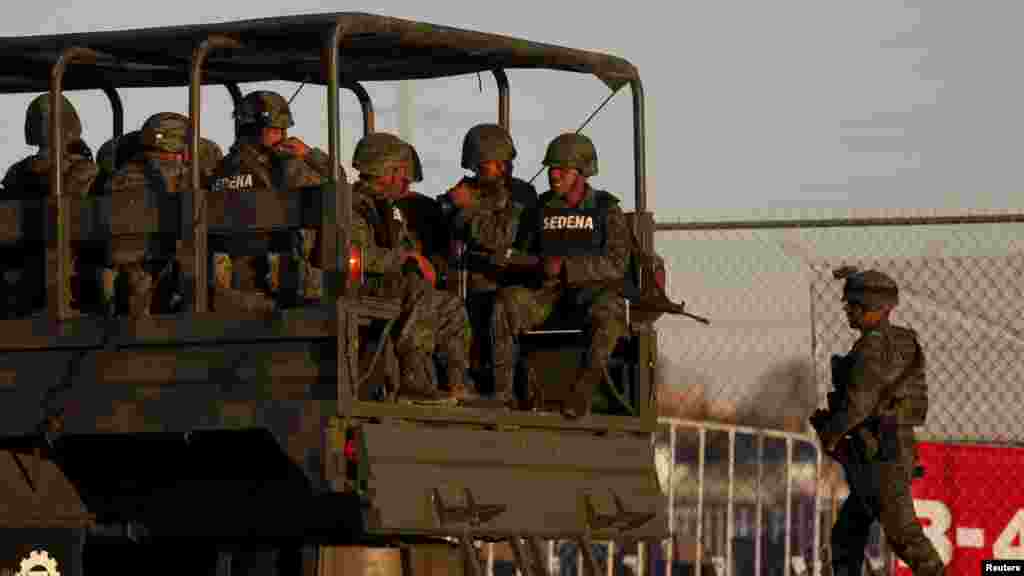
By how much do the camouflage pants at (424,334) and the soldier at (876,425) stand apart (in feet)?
7.70

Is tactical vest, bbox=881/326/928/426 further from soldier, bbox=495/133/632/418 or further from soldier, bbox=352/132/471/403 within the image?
soldier, bbox=352/132/471/403

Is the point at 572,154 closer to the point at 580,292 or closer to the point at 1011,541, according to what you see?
the point at 580,292

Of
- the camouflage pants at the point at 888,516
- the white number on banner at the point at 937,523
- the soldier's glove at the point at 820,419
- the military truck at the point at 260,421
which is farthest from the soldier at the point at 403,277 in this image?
the white number on banner at the point at 937,523

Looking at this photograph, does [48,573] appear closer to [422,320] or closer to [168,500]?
[168,500]

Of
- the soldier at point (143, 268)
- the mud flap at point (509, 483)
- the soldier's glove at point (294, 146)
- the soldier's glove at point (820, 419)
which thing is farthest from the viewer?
the soldier's glove at point (820, 419)

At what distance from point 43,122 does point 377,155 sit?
1974mm

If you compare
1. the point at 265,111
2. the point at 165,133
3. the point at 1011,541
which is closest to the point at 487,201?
the point at 265,111

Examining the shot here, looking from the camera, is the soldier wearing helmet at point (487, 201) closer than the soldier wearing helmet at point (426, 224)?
Yes

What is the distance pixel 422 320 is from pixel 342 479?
85cm

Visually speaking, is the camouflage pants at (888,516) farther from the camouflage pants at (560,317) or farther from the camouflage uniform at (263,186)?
the camouflage uniform at (263,186)

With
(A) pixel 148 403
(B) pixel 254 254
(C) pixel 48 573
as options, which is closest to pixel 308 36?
(B) pixel 254 254

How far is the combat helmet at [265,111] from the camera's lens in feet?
41.7

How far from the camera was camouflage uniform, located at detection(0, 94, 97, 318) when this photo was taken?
1189 centimetres

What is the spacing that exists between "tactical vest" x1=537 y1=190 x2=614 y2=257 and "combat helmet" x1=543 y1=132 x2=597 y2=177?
13.4 inches
